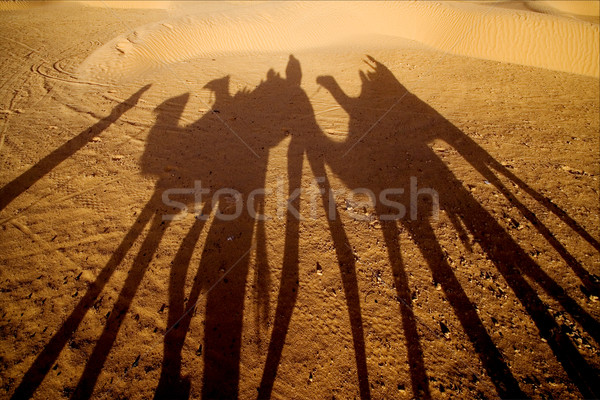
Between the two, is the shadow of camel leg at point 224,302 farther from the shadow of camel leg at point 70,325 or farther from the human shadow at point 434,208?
the human shadow at point 434,208

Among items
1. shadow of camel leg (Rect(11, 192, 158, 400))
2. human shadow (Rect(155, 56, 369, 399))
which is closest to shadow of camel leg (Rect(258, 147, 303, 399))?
human shadow (Rect(155, 56, 369, 399))

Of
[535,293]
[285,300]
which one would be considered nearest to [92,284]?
[285,300]

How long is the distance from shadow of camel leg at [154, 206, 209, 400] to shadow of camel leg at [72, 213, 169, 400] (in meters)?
0.40

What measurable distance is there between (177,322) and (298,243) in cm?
170

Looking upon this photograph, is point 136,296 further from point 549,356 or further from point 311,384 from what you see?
point 549,356

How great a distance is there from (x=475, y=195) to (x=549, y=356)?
233 cm

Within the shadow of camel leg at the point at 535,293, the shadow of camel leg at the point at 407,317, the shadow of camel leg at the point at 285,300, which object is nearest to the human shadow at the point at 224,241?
the shadow of camel leg at the point at 285,300

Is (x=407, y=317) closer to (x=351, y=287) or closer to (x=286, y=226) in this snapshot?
(x=351, y=287)

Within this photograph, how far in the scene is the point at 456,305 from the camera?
2.95 m

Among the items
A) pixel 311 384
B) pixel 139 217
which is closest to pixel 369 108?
pixel 139 217

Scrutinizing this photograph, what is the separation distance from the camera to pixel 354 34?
11078 mm

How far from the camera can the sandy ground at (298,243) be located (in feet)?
8.29

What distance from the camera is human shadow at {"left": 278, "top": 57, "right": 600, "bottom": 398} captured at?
8.59 feet

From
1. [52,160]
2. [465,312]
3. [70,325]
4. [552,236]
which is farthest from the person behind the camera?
[52,160]
